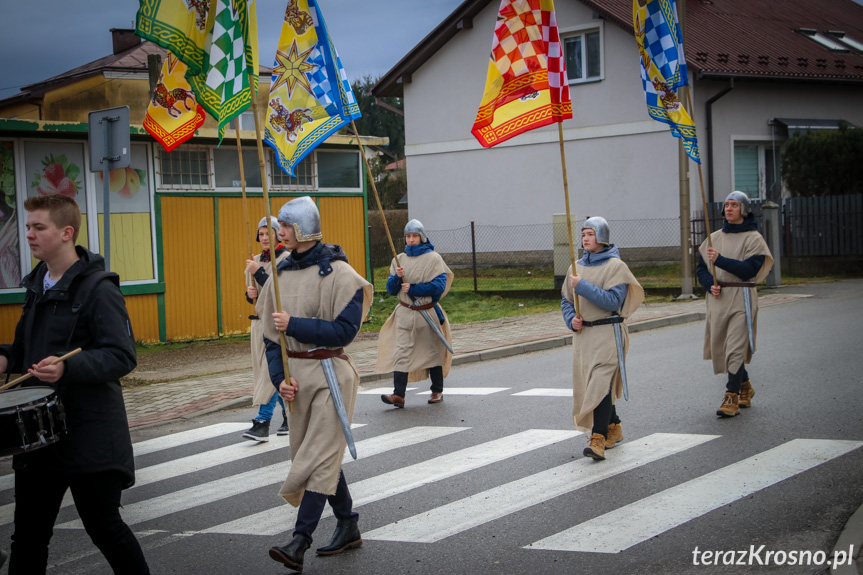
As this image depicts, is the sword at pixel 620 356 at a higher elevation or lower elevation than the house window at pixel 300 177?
lower

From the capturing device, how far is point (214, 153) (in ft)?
53.3

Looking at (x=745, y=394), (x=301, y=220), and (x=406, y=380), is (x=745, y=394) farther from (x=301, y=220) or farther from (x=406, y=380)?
(x=301, y=220)

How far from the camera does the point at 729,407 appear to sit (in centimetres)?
822

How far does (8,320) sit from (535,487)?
10197mm

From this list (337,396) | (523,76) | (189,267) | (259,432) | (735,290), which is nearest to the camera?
(337,396)

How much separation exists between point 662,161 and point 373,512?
2130 cm

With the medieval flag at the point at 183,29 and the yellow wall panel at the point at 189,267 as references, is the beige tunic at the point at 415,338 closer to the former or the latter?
the medieval flag at the point at 183,29

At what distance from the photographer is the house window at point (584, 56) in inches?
1053

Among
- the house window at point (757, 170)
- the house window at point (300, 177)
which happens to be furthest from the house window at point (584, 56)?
the house window at point (300, 177)

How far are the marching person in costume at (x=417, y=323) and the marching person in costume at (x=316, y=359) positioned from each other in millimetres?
4438

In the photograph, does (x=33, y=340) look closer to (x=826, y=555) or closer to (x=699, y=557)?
(x=699, y=557)

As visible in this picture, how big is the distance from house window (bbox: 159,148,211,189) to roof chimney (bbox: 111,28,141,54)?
16843mm

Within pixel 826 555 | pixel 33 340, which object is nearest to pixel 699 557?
pixel 826 555

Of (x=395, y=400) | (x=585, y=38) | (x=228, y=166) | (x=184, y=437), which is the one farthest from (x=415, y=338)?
(x=585, y=38)
